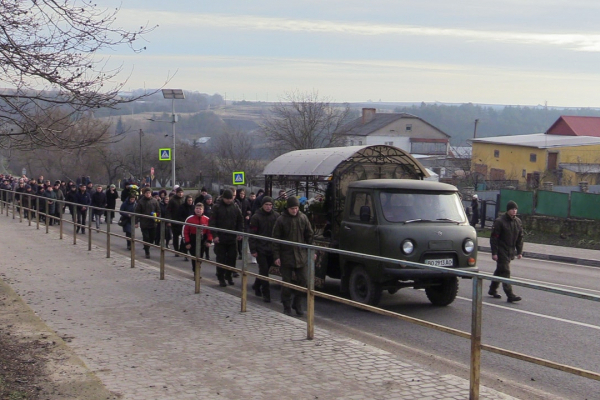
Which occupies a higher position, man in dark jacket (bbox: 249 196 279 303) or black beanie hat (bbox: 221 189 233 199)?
black beanie hat (bbox: 221 189 233 199)

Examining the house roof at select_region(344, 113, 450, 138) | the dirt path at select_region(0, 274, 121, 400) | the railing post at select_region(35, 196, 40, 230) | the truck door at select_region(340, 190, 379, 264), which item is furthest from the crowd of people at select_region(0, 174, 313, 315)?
the house roof at select_region(344, 113, 450, 138)

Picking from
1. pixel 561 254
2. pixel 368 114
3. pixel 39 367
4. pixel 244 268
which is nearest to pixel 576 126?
pixel 368 114

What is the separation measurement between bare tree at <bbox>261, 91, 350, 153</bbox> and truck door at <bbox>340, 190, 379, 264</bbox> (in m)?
37.8

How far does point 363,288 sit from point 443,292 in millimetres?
1579

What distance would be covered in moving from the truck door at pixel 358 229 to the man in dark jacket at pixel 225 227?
1.79 metres

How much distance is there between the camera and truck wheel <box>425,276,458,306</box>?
8445mm

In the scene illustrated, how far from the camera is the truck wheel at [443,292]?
332 inches

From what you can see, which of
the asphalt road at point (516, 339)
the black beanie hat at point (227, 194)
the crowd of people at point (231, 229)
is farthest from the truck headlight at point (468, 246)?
the black beanie hat at point (227, 194)

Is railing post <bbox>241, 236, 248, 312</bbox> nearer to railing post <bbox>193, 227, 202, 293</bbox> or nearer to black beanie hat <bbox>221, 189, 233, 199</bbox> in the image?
railing post <bbox>193, 227, 202, 293</bbox>

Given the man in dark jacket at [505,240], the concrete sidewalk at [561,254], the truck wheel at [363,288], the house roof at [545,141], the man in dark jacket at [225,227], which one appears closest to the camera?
the truck wheel at [363,288]

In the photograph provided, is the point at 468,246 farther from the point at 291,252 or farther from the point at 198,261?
the point at 198,261

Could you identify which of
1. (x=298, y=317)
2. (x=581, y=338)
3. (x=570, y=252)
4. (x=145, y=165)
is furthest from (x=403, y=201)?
(x=145, y=165)

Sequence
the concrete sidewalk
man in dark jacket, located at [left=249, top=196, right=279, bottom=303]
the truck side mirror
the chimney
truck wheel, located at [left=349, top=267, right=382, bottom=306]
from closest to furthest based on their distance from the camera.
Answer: man in dark jacket, located at [left=249, top=196, right=279, bottom=303] < truck wheel, located at [left=349, top=267, right=382, bottom=306] < the truck side mirror < the concrete sidewalk < the chimney

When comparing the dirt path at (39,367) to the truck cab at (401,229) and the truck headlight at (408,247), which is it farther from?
the truck headlight at (408,247)
